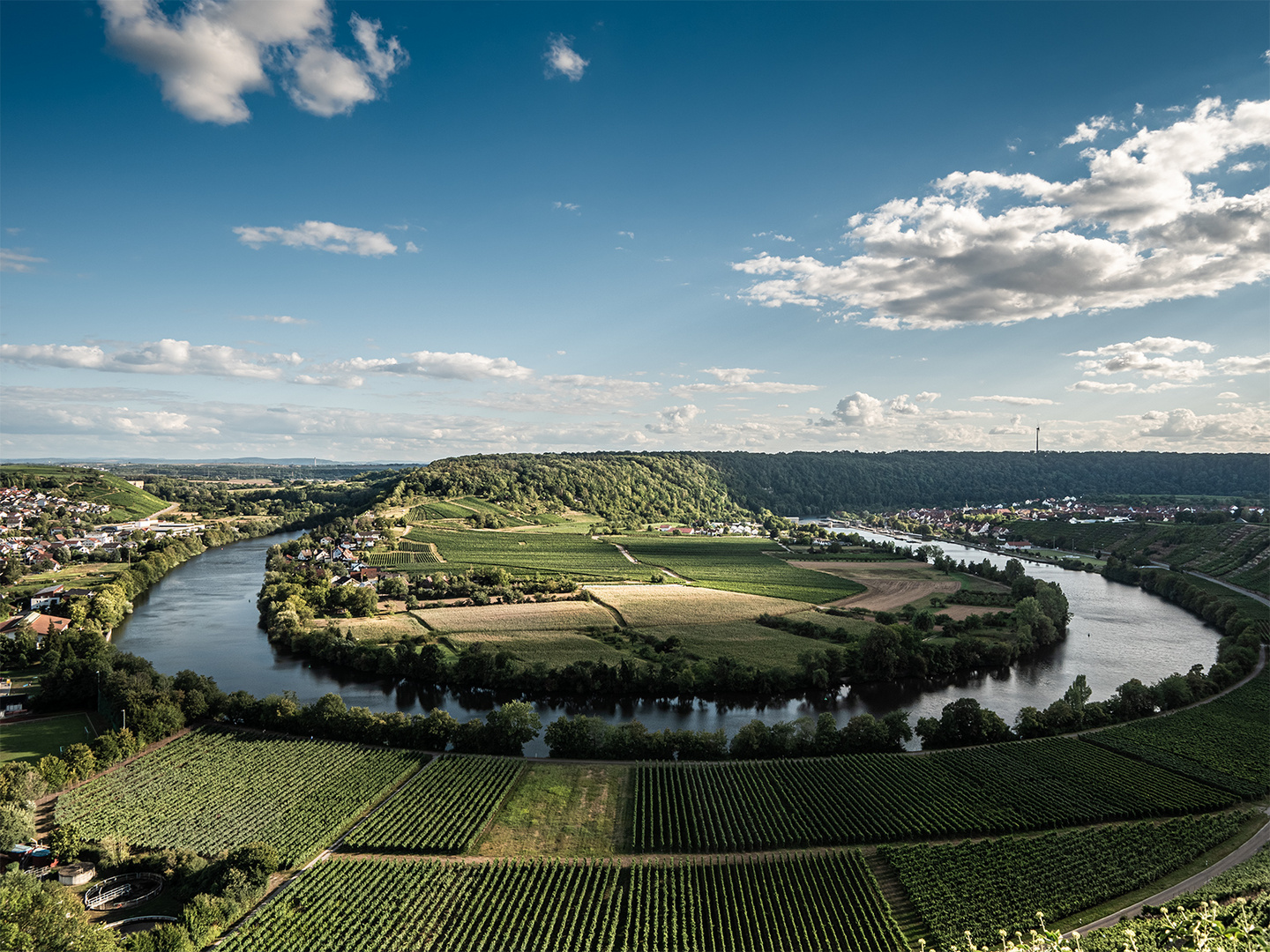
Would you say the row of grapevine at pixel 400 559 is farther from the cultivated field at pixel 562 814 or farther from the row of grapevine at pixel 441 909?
the row of grapevine at pixel 441 909

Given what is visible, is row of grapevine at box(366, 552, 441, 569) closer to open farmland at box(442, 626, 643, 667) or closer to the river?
the river

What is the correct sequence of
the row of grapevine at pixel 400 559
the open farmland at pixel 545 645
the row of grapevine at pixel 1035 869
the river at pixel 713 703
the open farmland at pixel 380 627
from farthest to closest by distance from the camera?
the row of grapevine at pixel 400 559 < the open farmland at pixel 380 627 < the open farmland at pixel 545 645 < the river at pixel 713 703 < the row of grapevine at pixel 1035 869

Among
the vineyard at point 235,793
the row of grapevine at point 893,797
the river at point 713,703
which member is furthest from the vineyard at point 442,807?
the row of grapevine at point 893,797

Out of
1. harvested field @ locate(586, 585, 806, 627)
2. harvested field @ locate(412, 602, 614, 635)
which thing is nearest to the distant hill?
harvested field @ locate(412, 602, 614, 635)

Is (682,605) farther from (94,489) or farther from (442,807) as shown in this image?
(94,489)

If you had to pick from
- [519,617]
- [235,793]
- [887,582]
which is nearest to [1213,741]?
[887,582]

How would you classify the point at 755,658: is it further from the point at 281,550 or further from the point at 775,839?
the point at 281,550

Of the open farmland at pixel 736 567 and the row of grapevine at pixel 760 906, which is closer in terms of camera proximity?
the row of grapevine at pixel 760 906
